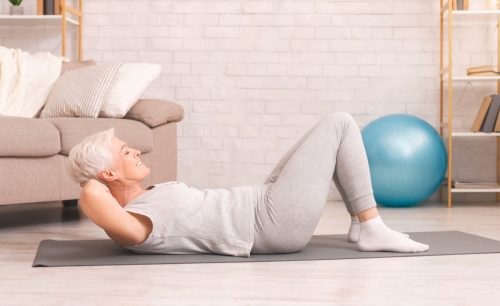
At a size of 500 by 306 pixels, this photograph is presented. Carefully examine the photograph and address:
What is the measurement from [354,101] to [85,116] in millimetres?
1826

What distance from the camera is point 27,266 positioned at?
2.34 metres

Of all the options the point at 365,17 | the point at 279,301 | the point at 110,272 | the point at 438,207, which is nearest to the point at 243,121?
the point at 365,17

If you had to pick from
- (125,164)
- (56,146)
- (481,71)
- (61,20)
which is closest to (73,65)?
(61,20)

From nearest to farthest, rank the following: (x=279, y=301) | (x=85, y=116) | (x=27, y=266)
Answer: (x=279, y=301) < (x=27, y=266) < (x=85, y=116)

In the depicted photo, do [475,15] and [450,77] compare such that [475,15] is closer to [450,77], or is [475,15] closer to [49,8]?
[450,77]

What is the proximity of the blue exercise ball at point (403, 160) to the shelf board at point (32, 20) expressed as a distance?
203 cm

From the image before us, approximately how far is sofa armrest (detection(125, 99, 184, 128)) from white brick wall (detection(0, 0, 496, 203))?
0.88 m

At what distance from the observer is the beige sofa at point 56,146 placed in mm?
3186

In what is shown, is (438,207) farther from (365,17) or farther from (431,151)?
(365,17)

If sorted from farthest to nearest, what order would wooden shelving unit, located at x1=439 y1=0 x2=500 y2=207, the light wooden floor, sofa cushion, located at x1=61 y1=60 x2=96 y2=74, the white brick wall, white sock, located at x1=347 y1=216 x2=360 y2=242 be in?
the white brick wall → wooden shelving unit, located at x1=439 y1=0 x2=500 y2=207 → sofa cushion, located at x1=61 y1=60 x2=96 y2=74 → white sock, located at x1=347 y1=216 x2=360 y2=242 → the light wooden floor

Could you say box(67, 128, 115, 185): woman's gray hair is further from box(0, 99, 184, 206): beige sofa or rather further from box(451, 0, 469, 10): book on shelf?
box(451, 0, 469, 10): book on shelf

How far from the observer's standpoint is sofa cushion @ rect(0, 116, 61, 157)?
10.3 feet

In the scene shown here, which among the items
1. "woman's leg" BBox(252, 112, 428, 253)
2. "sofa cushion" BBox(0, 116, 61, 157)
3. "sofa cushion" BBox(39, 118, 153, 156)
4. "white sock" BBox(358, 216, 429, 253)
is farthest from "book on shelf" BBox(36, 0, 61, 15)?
"white sock" BBox(358, 216, 429, 253)

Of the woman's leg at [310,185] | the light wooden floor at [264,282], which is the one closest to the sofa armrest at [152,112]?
the light wooden floor at [264,282]
